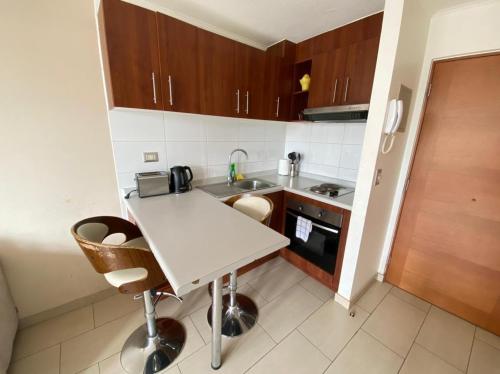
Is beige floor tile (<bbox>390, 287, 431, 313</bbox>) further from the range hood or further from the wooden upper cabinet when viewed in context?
the wooden upper cabinet

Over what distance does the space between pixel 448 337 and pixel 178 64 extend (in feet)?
8.77

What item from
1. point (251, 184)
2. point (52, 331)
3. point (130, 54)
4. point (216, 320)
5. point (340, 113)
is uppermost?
point (130, 54)

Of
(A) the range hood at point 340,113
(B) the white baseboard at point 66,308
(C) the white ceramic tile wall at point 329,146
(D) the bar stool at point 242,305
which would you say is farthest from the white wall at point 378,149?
(B) the white baseboard at point 66,308

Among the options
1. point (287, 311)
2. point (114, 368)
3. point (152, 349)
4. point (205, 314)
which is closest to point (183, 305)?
point (205, 314)

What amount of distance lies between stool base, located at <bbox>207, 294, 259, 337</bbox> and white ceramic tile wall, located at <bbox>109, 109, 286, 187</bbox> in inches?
45.9

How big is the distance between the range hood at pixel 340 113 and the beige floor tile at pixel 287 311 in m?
1.52

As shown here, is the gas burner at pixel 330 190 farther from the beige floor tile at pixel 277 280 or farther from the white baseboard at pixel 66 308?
the white baseboard at pixel 66 308

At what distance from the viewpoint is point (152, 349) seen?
128 cm

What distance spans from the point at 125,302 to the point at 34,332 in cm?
54

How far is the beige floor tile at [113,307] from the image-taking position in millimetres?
1529

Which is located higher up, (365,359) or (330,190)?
(330,190)

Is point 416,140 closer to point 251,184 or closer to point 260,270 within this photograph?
point 251,184

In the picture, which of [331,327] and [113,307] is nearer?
[331,327]

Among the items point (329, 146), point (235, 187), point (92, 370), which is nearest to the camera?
point (92, 370)
